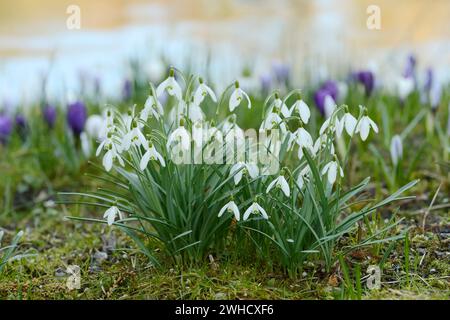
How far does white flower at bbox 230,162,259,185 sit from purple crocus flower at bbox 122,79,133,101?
8.92 feet

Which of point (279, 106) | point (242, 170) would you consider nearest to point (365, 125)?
point (279, 106)

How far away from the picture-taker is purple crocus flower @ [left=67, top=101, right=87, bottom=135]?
154 inches

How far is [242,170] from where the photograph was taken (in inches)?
86.6

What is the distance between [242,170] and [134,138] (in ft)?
1.23

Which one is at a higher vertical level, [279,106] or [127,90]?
[279,106]

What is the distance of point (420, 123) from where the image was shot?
4.59 metres

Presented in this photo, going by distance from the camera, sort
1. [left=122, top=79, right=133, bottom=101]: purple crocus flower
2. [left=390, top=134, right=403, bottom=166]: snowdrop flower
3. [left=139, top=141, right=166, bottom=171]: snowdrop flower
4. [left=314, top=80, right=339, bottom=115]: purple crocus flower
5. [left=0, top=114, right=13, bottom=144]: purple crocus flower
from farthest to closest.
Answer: [left=122, top=79, right=133, bottom=101]: purple crocus flower < [left=0, top=114, right=13, bottom=144]: purple crocus flower < [left=314, top=80, right=339, bottom=115]: purple crocus flower < [left=390, top=134, right=403, bottom=166]: snowdrop flower < [left=139, top=141, right=166, bottom=171]: snowdrop flower

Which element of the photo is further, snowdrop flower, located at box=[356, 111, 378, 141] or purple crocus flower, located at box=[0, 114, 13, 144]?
purple crocus flower, located at box=[0, 114, 13, 144]

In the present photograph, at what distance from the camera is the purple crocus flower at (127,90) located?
190 inches

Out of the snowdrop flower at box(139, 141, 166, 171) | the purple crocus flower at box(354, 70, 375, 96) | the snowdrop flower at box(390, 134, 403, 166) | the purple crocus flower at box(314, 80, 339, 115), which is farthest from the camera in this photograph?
the purple crocus flower at box(354, 70, 375, 96)

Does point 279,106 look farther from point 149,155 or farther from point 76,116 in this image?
point 76,116

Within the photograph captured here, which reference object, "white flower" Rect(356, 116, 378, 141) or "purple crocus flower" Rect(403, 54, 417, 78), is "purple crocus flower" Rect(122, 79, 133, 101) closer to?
"purple crocus flower" Rect(403, 54, 417, 78)

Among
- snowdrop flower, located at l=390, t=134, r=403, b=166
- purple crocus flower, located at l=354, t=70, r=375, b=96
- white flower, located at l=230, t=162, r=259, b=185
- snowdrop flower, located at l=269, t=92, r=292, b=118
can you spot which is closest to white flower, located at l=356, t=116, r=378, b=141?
snowdrop flower, located at l=269, t=92, r=292, b=118

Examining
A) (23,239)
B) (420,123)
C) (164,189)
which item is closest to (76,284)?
(164,189)
